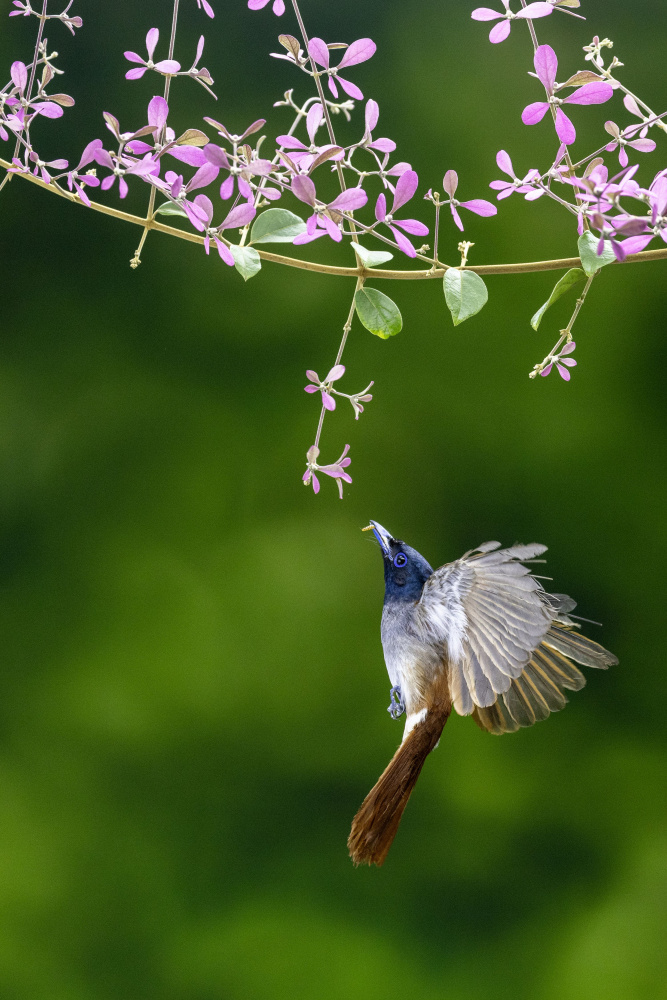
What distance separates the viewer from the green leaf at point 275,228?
1.36ft

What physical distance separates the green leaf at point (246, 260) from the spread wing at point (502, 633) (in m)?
0.20

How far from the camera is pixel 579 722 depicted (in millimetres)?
1473

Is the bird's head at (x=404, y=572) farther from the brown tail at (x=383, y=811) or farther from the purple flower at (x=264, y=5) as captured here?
the purple flower at (x=264, y=5)

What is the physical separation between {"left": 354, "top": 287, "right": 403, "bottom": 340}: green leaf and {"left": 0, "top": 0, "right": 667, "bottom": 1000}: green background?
99 centimetres

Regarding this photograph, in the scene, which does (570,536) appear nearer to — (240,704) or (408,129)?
(240,704)

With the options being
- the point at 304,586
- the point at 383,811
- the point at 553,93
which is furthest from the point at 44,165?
the point at 304,586

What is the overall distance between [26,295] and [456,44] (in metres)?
0.88

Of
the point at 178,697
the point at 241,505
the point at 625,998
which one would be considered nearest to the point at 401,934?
the point at 625,998

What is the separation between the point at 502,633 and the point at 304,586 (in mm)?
949

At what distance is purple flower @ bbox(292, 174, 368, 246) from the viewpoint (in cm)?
35

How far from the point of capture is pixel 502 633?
0.54 metres

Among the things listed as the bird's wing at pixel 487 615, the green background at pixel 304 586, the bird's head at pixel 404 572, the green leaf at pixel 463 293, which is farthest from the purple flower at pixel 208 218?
the green background at pixel 304 586

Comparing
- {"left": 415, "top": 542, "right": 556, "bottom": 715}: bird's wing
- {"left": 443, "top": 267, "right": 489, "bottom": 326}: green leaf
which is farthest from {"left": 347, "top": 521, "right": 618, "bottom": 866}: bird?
{"left": 443, "top": 267, "right": 489, "bottom": 326}: green leaf

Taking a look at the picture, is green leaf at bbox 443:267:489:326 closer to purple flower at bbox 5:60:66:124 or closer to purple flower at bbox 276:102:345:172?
purple flower at bbox 276:102:345:172
